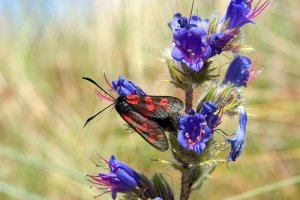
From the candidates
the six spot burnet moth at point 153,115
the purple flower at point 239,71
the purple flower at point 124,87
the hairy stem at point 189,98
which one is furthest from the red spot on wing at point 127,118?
the purple flower at point 239,71

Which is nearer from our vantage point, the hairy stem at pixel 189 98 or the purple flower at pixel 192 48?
the purple flower at pixel 192 48

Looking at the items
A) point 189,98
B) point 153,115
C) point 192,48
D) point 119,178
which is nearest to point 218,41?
point 192,48

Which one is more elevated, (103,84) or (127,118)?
(103,84)

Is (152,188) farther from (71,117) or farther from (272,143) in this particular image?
(71,117)

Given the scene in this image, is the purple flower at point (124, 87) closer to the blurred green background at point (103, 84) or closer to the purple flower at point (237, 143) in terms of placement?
the purple flower at point (237, 143)

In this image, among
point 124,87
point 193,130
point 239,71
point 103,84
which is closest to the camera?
point 193,130

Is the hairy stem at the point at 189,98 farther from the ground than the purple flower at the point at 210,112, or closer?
farther from the ground

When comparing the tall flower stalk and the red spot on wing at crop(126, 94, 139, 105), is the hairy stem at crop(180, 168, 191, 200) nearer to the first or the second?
the tall flower stalk

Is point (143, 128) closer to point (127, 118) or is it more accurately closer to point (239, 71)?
point (127, 118)
